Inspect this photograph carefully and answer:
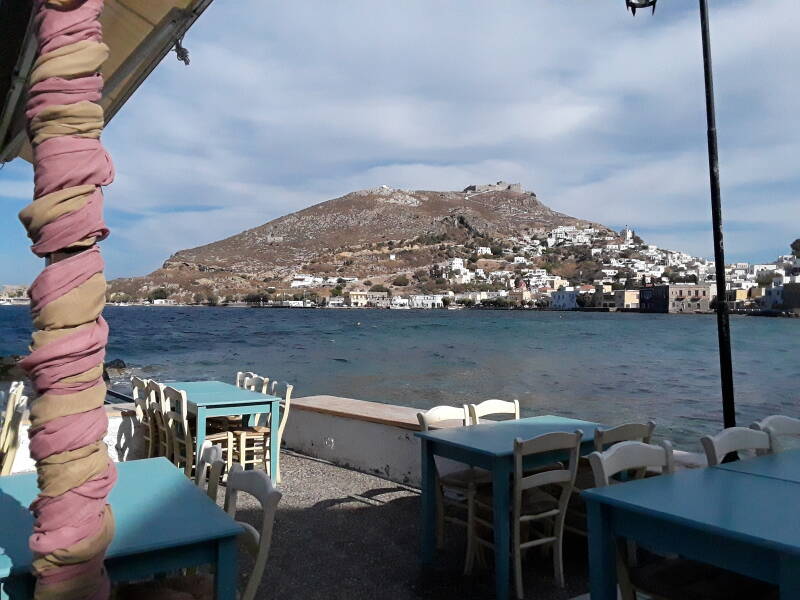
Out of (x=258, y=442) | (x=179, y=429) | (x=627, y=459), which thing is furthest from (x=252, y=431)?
(x=627, y=459)

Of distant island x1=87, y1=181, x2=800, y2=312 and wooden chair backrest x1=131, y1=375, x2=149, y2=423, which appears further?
distant island x1=87, y1=181, x2=800, y2=312

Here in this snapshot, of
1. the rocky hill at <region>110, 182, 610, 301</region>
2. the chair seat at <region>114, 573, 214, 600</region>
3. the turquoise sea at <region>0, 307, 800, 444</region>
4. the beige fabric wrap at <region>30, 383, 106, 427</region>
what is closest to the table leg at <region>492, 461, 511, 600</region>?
the chair seat at <region>114, 573, 214, 600</region>

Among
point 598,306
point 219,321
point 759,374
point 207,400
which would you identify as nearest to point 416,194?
point 598,306

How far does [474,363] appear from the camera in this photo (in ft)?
116

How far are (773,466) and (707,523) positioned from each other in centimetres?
96

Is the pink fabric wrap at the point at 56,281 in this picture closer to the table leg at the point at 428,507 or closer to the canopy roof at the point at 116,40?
the canopy roof at the point at 116,40

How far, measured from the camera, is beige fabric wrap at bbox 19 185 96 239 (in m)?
1.08

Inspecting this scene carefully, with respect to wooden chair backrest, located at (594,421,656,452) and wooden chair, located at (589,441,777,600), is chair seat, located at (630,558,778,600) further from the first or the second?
wooden chair backrest, located at (594,421,656,452)

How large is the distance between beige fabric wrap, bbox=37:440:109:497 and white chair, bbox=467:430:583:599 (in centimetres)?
197

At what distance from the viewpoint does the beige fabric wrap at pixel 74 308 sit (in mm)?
1074

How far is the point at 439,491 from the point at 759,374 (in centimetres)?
3283

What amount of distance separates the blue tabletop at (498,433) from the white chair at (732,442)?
0.78m

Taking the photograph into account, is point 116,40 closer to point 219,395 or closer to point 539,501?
point 219,395

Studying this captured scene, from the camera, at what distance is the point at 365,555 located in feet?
11.0
